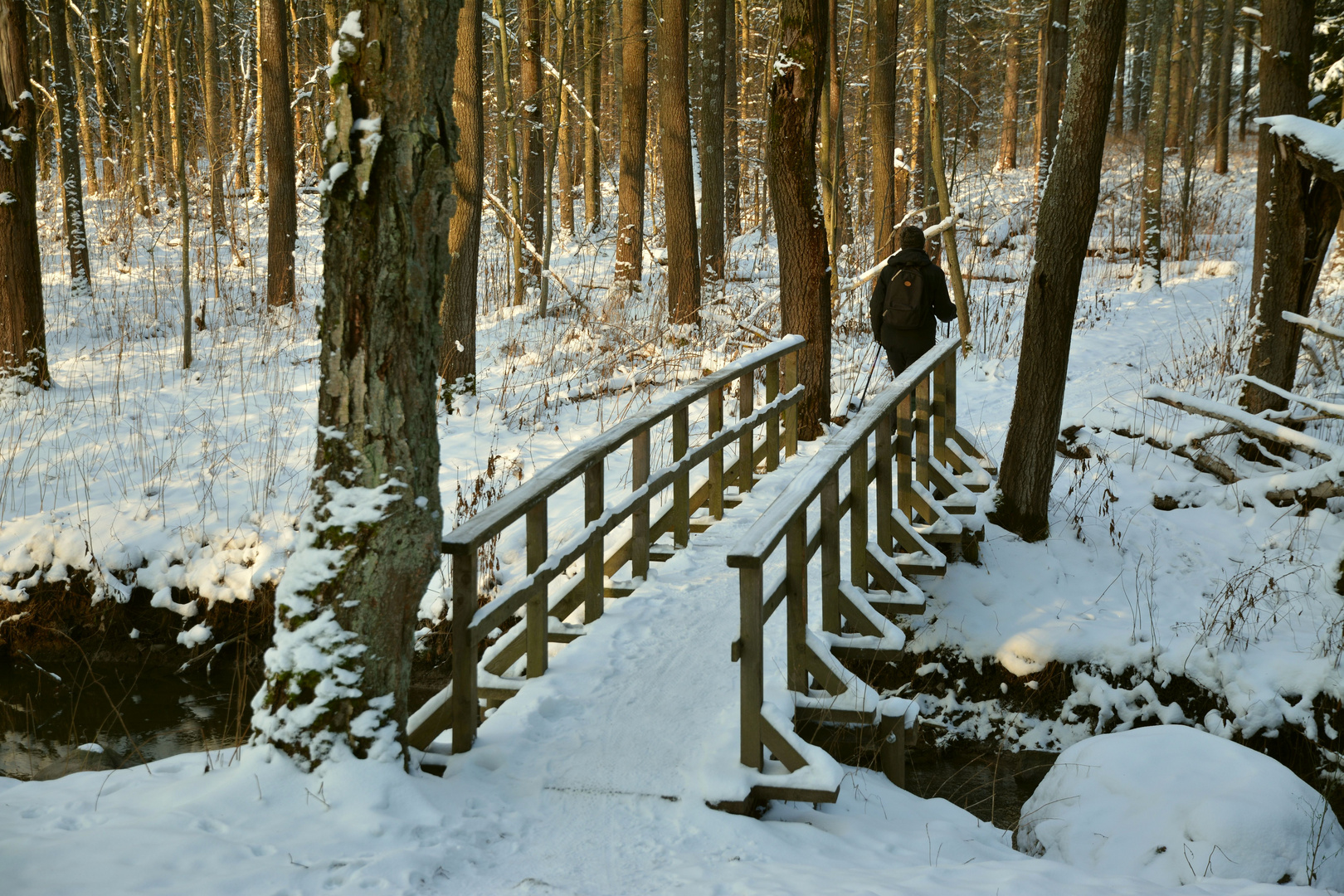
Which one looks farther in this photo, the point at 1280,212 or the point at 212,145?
the point at 212,145

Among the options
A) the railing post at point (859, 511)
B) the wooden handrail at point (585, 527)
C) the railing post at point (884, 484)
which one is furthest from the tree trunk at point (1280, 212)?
the railing post at point (859, 511)

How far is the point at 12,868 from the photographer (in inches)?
113

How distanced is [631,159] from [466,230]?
576cm

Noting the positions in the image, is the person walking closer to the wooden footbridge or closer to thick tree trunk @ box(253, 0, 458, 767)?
the wooden footbridge

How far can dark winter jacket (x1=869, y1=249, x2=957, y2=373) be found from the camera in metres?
8.70

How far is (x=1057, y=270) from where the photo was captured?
720cm

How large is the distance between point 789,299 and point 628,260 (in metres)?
6.90

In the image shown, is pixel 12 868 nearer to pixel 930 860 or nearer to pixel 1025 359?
pixel 930 860

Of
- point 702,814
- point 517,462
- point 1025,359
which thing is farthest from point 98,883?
point 1025,359

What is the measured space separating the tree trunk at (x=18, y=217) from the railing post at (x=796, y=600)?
8245 millimetres

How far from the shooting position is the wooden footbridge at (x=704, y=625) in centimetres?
388

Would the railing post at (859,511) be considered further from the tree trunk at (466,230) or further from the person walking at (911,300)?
the tree trunk at (466,230)

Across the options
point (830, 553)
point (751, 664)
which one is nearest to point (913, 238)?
point (830, 553)

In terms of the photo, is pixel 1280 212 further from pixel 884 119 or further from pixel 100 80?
pixel 100 80
